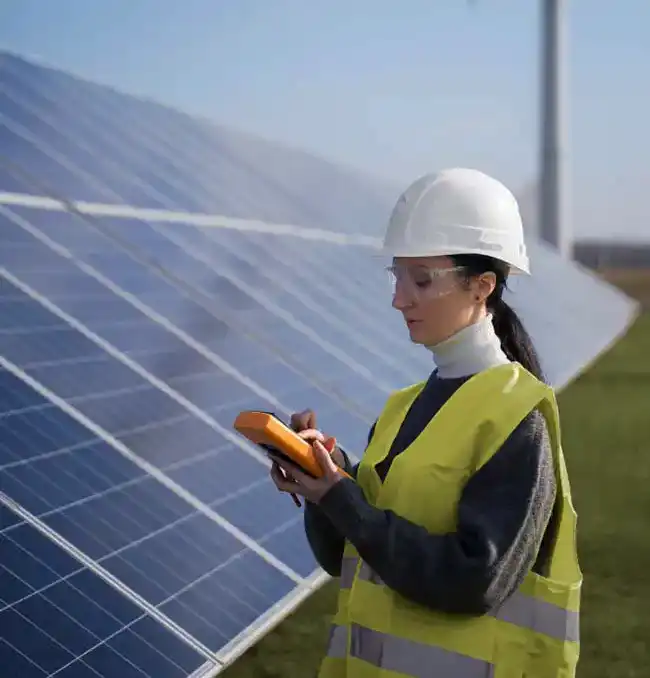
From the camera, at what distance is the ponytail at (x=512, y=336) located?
2.64 meters

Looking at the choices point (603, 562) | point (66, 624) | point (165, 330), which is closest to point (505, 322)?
point (66, 624)

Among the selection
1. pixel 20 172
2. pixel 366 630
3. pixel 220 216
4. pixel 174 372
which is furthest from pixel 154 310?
pixel 366 630

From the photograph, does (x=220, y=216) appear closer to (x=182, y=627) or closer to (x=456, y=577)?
(x=182, y=627)

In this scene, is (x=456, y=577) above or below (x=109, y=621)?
above

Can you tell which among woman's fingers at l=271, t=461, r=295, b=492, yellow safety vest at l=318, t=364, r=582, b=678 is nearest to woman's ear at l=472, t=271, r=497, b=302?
yellow safety vest at l=318, t=364, r=582, b=678

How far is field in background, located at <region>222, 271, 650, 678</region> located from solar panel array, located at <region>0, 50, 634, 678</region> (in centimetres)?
44

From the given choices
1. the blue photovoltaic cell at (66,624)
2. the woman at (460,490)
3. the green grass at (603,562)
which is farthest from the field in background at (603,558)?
the woman at (460,490)

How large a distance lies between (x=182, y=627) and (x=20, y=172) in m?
4.49

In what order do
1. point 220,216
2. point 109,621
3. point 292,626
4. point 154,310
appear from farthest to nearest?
1. point 220,216
2. point 154,310
3. point 292,626
4. point 109,621

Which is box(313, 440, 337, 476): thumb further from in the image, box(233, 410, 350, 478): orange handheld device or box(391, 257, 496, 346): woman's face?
box(391, 257, 496, 346): woman's face

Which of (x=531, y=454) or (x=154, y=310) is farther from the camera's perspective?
(x=154, y=310)

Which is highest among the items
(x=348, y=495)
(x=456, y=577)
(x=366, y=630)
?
(x=348, y=495)

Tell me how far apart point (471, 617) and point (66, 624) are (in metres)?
2.16

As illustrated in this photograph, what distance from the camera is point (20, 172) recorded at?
7770 millimetres
